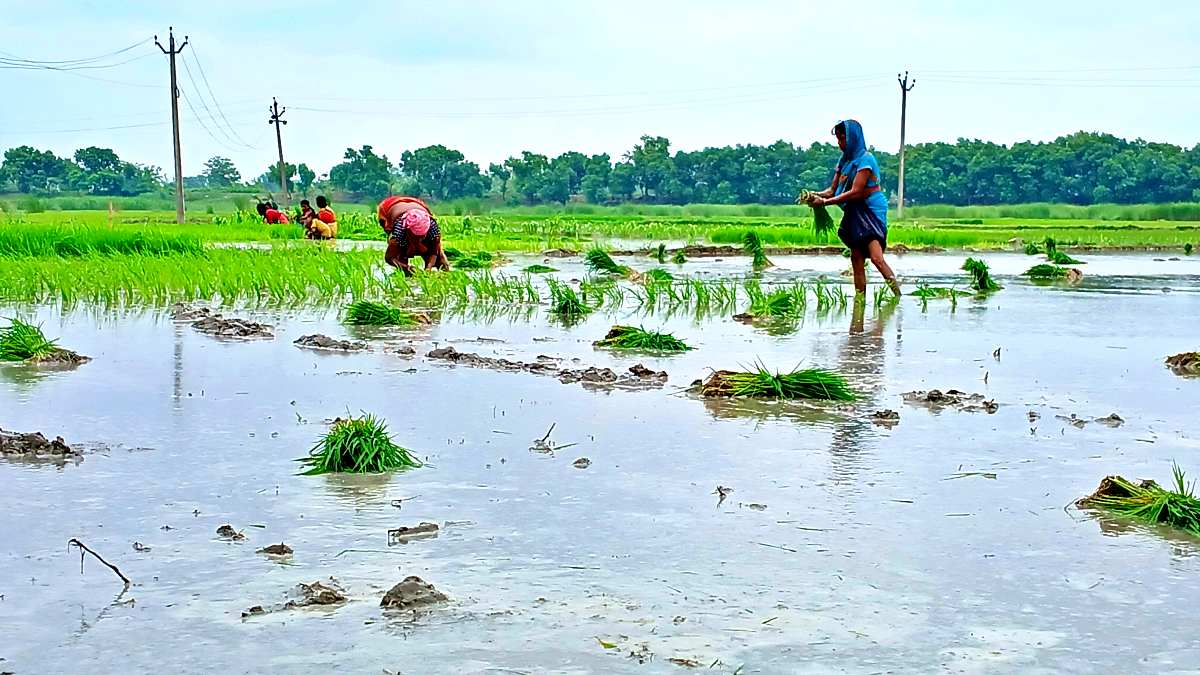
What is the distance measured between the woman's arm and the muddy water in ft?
14.8

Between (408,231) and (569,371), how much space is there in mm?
7329

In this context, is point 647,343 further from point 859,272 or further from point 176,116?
point 176,116

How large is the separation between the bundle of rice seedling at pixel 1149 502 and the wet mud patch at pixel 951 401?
173 centimetres

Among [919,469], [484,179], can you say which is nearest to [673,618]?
[919,469]

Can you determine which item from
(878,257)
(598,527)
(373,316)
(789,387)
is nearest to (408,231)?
(373,316)

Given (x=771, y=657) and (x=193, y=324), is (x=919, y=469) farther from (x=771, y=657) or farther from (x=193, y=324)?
(x=193, y=324)

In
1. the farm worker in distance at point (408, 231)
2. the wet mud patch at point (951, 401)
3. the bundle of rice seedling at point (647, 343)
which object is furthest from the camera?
the farm worker in distance at point (408, 231)

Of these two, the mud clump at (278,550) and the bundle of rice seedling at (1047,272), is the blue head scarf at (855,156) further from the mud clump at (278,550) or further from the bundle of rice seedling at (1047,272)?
the mud clump at (278,550)

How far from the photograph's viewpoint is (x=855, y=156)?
12.3 metres


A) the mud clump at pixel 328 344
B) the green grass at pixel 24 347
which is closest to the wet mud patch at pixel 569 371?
the mud clump at pixel 328 344

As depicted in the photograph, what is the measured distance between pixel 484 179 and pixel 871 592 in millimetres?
77147

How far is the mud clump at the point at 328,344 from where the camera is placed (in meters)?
8.55

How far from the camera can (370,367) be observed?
7.72 metres

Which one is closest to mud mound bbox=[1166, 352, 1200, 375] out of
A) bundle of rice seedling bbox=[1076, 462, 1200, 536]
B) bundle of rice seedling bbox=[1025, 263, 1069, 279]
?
bundle of rice seedling bbox=[1076, 462, 1200, 536]
